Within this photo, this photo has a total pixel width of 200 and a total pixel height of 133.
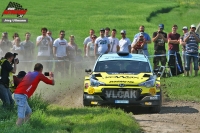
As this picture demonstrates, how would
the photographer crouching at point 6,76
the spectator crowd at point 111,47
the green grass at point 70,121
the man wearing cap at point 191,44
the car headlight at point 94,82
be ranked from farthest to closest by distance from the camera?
the spectator crowd at point 111,47, the man wearing cap at point 191,44, the car headlight at point 94,82, the photographer crouching at point 6,76, the green grass at point 70,121

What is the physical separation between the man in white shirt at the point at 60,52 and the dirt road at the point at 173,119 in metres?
7.55

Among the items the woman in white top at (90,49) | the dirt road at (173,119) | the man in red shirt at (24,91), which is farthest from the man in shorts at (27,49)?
the man in red shirt at (24,91)

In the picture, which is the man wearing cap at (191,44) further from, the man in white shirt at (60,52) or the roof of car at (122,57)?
the roof of car at (122,57)

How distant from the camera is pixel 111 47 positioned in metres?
26.4

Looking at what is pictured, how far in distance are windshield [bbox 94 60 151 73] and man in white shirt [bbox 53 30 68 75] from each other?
6885 millimetres

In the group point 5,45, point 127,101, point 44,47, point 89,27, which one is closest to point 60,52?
point 44,47

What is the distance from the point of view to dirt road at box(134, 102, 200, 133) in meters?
14.8

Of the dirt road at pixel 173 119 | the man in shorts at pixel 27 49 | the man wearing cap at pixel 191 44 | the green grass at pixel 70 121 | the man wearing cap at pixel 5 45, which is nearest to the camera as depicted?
the green grass at pixel 70 121

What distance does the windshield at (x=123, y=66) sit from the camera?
19438 millimetres

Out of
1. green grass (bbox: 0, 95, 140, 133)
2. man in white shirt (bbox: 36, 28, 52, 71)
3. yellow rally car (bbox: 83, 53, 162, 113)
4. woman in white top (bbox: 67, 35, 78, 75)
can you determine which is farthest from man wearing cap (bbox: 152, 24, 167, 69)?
green grass (bbox: 0, 95, 140, 133)

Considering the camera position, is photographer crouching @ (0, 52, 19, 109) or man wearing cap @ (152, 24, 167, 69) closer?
photographer crouching @ (0, 52, 19, 109)

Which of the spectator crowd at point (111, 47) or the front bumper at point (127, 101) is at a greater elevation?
the spectator crowd at point (111, 47)

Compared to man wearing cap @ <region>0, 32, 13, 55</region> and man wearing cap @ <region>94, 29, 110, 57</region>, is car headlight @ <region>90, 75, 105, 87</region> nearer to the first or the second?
man wearing cap @ <region>94, 29, 110, 57</region>

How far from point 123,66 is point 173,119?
347 cm
